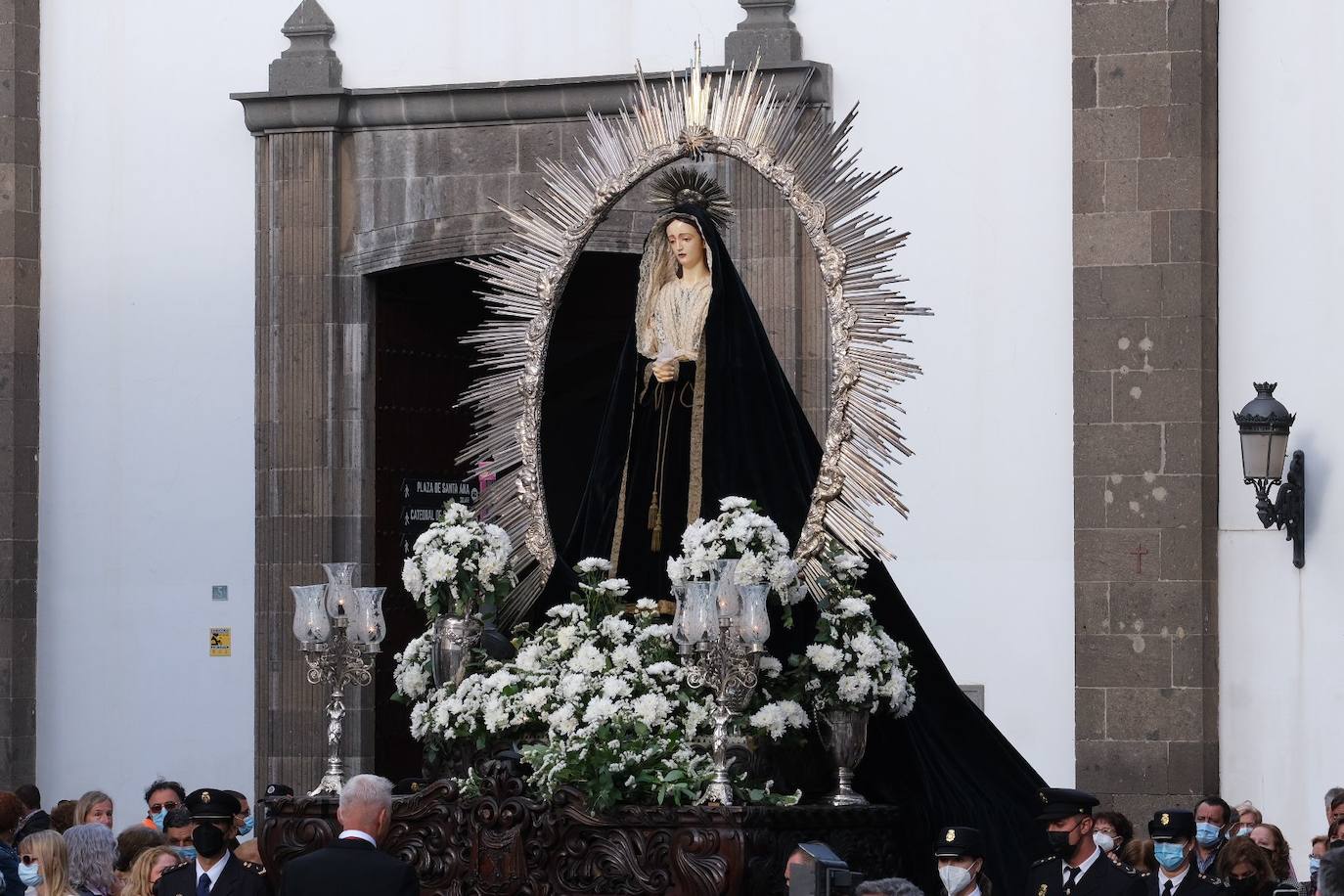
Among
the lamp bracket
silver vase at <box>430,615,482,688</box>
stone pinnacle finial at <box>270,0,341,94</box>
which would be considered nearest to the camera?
Result: silver vase at <box>430,615,482,688</box>

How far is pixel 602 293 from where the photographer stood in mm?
14664

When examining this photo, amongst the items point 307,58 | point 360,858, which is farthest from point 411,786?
point 307,58

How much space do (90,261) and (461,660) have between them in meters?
6.20

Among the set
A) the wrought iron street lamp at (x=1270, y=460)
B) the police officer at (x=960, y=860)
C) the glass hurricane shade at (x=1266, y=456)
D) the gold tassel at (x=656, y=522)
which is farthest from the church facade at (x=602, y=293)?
the police officer at (x=960, y=860)

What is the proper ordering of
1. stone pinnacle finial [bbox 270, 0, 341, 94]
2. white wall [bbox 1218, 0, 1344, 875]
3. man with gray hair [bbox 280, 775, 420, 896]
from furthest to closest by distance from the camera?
stone pinnacle finial [bbox 270, 0, 341, 94], white wall [bbox 1218, 0, 1344, 875], man with gray hair [bbox 280, 775, 420, 896]

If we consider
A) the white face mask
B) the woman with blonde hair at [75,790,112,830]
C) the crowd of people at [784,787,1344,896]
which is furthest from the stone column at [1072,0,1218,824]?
the woman with blonde hair at [75,790,112,830]

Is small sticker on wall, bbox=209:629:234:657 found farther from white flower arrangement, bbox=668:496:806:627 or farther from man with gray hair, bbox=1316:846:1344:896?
man with gray hair, bbox=1316:846:1344:896

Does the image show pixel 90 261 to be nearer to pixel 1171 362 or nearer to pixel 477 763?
pixel 1171 362

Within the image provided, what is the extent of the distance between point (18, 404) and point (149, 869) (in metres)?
6.75

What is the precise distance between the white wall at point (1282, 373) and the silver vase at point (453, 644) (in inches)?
176

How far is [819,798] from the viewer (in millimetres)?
8508

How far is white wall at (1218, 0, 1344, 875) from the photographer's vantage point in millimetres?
11945

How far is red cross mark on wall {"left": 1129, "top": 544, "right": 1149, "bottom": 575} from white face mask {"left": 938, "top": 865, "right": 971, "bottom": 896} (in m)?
4.65

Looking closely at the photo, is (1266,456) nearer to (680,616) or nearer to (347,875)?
(680,616)
